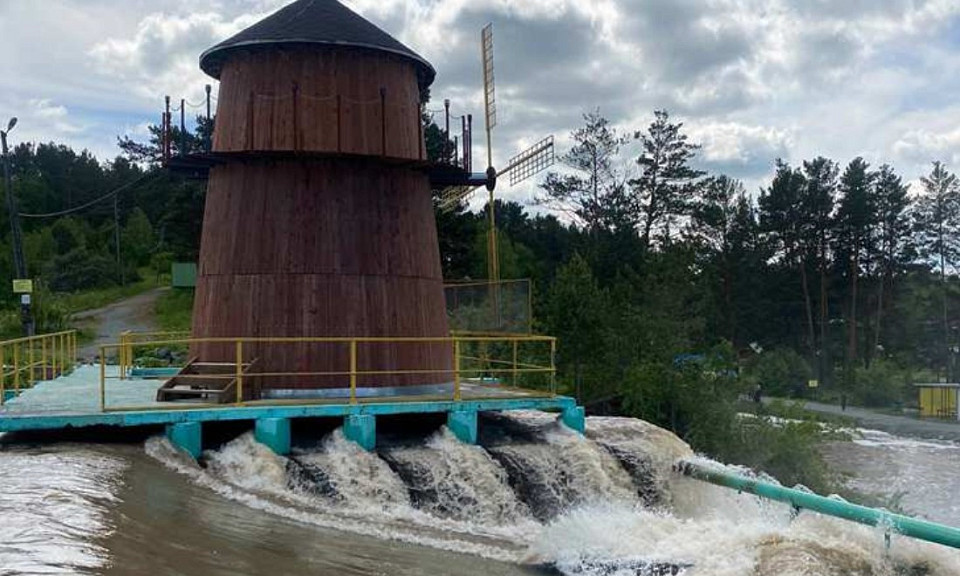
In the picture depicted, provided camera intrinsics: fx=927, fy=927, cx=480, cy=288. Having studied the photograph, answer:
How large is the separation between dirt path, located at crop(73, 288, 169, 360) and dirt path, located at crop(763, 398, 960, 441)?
27.4 m

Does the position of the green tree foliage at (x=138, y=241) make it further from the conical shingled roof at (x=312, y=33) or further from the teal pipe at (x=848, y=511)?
the teal pipe at (x=848, y=511)

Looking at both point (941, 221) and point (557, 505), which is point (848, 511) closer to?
point (557, 505)

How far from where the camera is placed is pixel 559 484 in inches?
486

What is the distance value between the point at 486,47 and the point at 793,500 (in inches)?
582

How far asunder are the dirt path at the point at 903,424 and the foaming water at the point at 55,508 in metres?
32.5

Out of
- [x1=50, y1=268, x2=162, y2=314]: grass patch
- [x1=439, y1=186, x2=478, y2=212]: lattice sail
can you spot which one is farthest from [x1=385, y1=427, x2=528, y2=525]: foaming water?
[x1=50, y1=268, x2=162, y2=314]: grass patch

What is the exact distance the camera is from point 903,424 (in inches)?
1682

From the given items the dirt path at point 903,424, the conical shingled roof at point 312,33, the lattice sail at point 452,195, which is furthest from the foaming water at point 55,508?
the dirt path at point 903,424

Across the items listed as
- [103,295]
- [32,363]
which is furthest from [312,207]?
[103,295]

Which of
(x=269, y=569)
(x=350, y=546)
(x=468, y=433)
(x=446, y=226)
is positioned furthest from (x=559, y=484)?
(x=446, y=226)

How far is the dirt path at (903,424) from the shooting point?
1559 inches

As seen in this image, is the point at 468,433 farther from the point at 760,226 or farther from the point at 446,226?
the point at 760,226

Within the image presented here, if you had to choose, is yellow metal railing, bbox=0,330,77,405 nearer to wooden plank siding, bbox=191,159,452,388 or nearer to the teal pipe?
wooden plank siding, bbox=191,159,452,388

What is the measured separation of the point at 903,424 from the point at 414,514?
38.0m
